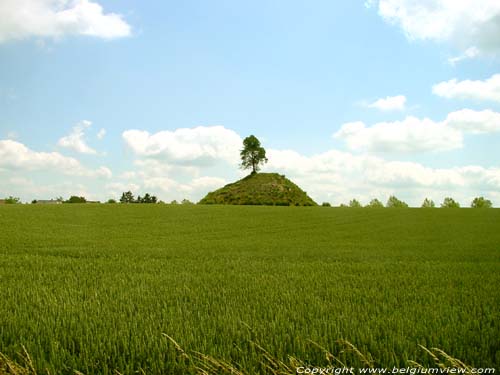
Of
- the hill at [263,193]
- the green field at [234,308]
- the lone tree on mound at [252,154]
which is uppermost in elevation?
the lone tree on mound at [252,154]

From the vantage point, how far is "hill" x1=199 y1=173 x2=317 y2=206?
196ft

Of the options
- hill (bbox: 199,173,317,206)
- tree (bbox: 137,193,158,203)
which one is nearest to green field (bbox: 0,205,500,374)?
hill (bbox: 199,173,317,206)

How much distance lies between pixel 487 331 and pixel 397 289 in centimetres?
290

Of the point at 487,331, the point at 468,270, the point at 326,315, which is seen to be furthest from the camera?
the point at 468,270

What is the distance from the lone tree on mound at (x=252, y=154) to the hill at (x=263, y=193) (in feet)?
19.6

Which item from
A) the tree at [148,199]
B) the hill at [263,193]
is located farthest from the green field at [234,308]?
the tree at [148,199]

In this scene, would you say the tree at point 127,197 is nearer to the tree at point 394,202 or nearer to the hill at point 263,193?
the hill at point 263,193

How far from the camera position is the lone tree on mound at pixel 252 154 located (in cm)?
7194

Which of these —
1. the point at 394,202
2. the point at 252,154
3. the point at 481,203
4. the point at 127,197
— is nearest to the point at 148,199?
the point at 127,197

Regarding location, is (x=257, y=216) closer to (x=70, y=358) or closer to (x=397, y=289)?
(x=397, y=289)

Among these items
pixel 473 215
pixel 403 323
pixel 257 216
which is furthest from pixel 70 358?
pixel 473 215

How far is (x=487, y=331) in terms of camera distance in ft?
16.1

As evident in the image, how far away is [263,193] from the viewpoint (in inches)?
2391

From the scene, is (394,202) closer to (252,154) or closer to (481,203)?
(481,203)
